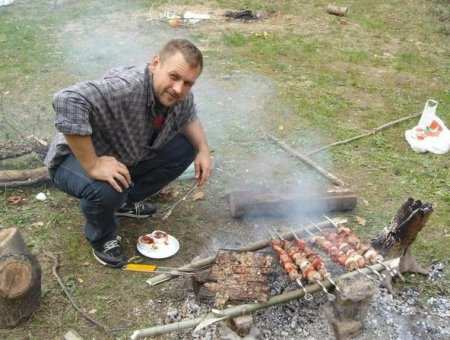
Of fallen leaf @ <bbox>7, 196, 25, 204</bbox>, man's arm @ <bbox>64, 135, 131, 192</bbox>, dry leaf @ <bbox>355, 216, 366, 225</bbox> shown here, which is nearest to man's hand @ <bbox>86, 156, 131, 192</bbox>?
man's arm @ <bbox>64, 135, 131, 192</bbox>

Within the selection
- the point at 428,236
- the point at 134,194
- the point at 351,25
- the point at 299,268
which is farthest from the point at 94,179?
the point at 351,25

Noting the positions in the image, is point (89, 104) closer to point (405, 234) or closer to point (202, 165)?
point (202, 165)

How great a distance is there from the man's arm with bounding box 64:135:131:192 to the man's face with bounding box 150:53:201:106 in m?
0.64

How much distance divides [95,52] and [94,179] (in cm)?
577

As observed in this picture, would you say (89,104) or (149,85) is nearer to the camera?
(89,104)

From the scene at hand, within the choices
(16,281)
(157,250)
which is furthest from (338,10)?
(16,281)

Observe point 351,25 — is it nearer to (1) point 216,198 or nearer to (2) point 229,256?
(1) point 216,198

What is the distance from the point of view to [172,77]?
3.58 meters

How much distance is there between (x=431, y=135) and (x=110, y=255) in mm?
4341

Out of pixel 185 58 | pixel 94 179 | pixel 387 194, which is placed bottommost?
pixel 387 194

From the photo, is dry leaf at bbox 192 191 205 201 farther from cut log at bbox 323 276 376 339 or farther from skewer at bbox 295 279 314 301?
cut log at bbox 323 276 376 339

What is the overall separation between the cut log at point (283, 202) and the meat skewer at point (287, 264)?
0.73m

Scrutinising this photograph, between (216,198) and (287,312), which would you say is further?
(216,198)

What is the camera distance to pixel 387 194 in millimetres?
5312
